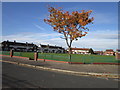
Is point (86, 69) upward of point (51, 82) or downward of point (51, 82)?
downward

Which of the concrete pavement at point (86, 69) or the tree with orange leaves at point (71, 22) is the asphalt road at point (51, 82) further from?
the tree with orange leaves at point (71, 22)

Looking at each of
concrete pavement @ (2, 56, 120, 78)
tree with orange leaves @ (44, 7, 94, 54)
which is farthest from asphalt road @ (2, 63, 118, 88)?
tree with orange leaves @ (44, 7, 94, 54)

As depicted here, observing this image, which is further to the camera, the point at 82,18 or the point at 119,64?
the point at 82,18

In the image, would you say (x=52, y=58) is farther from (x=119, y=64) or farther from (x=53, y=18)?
(x=53, y=18)

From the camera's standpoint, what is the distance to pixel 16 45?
73.4 meters

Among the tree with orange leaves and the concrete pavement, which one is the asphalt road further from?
the tree with orange leaves

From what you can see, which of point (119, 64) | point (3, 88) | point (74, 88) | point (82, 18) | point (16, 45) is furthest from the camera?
point (16, 45)

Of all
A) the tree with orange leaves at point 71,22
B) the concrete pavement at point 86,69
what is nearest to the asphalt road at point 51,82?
the concrete pavement at point 86,69

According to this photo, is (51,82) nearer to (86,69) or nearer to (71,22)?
(86,69)

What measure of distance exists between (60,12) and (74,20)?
14.9ft

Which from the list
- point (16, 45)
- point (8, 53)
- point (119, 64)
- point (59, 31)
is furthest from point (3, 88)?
point (16, 45)

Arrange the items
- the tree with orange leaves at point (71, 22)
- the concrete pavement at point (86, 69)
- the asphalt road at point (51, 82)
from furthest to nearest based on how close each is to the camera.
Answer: the tree with orange leaves at point (71, 22) → the concrete pavement at point (86, 69) → the asphalt road at point (51, 82)

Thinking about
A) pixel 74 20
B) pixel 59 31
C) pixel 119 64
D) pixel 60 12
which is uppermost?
pixel 60 12

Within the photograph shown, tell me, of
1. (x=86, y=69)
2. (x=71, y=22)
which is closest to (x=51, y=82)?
(x=86, y=69)
